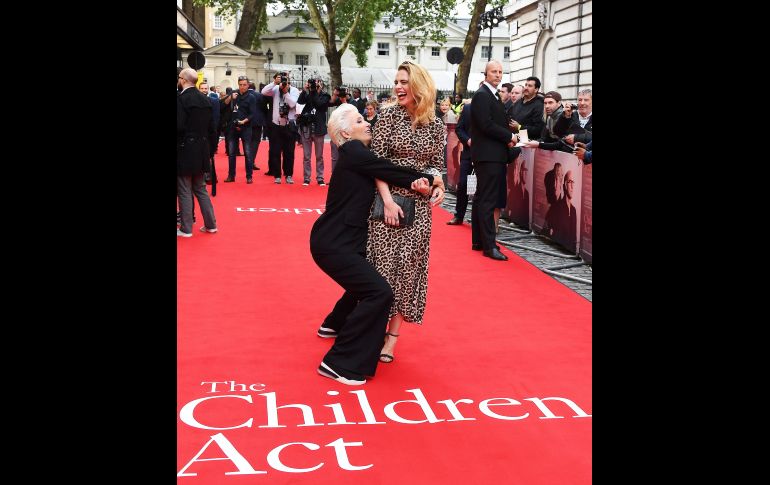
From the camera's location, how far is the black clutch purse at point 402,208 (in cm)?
547

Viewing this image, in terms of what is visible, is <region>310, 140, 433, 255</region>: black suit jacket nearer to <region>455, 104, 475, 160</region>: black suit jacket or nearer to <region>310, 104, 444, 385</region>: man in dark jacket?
<region>310, 104, 444, 385</region>: man in dark jacket

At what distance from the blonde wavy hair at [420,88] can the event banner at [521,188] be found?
A: 6.21 meters

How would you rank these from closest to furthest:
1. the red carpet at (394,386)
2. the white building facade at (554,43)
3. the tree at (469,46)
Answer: the red carpet at (394,386) → the white building facade at (554,43) → the tree at (469,46)

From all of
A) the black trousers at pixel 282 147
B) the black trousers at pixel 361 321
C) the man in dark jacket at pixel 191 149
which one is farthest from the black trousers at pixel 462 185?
the black trousers at pixel 361 321

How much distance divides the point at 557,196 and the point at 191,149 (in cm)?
446

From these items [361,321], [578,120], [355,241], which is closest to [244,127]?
[578,120]

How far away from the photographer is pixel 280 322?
22.6 feet

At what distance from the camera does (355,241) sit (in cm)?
550

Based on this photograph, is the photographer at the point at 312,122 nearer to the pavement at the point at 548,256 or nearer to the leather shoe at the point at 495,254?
the pavement at the point at 548,256

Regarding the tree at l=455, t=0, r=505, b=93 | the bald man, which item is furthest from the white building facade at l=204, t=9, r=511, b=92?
the bald man

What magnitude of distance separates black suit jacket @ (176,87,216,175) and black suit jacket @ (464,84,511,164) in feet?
11.1
